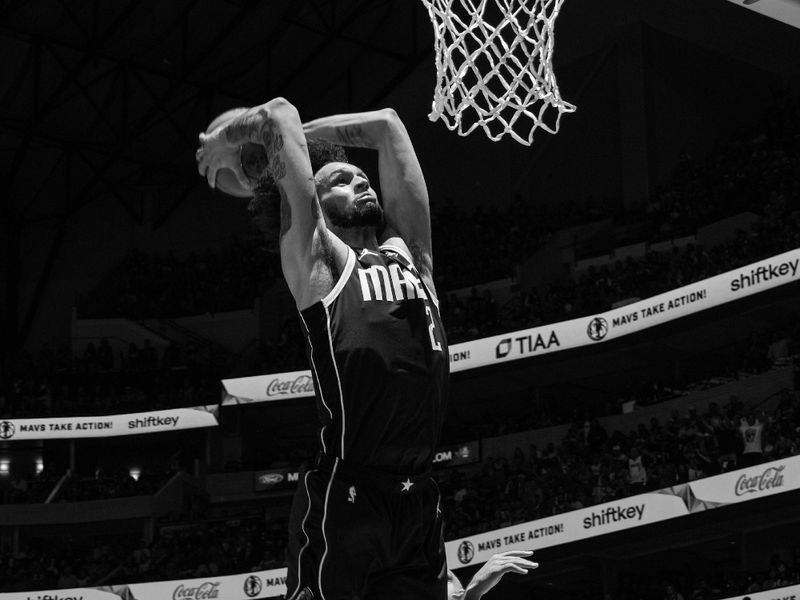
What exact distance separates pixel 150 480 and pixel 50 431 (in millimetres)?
2188

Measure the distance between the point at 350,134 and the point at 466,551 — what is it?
51.2 ft

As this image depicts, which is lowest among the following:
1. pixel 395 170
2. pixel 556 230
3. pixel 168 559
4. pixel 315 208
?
pixel 315 208

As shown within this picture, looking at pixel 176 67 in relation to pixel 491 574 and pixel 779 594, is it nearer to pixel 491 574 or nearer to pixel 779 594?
pixel 779 594

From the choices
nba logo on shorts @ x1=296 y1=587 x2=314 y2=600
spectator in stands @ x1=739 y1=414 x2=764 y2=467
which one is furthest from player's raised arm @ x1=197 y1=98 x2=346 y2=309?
spectator in stands @ x1=739 y1=414 x2=764 y2=467

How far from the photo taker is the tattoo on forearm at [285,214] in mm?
3383

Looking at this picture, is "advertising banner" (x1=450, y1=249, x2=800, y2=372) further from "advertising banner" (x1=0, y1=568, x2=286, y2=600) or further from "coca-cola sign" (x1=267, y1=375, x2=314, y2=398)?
"advertising banner" (x1=0, y1=568, x2=286, y2=600)

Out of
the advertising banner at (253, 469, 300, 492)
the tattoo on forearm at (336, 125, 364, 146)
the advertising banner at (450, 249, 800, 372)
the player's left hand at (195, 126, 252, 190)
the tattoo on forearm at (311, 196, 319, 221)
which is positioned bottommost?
the tattoo on forearm at (311, 196, 319, 221)

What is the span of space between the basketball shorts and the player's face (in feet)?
2.24

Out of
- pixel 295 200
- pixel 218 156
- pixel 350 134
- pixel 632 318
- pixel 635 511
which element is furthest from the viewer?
pixel 632 318

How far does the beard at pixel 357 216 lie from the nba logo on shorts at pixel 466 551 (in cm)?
1557

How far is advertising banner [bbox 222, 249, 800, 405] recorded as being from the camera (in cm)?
1809

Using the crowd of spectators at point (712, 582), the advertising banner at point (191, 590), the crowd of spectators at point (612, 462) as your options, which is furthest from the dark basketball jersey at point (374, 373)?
the advertising banner at point (191, 590)

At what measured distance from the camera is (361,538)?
3.26 metres


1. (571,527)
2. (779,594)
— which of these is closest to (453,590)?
(779,594)
